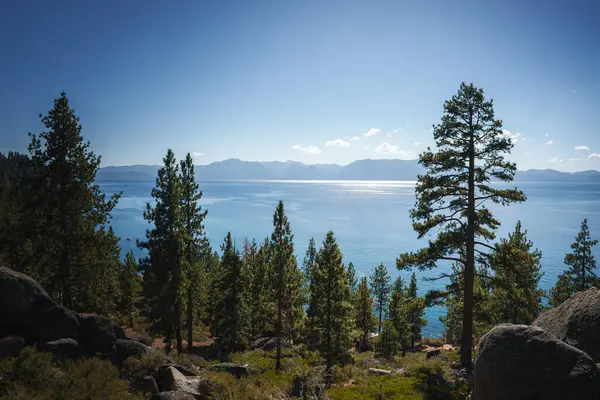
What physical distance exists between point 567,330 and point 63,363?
17.1 metres

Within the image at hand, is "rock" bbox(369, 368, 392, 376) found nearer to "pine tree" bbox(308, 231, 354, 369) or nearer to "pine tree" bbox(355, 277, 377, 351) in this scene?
"pine tree" bbox(308, 231, 354, 369)

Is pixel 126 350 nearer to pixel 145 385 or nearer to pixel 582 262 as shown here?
pixel 145 385

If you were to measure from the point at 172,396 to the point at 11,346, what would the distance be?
23.3 ft

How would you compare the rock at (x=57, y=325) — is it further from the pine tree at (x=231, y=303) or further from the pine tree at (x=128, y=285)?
the pine tree at (x=128, y=285)

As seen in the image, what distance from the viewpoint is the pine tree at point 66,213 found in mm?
18141

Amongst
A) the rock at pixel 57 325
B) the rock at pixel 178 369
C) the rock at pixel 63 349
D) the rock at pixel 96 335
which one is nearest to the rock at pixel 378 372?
the rock at pixel 178 369

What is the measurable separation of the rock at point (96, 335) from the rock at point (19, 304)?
169 centimetres

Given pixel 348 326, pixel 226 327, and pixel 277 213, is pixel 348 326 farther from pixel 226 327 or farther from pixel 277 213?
pixel 226 327

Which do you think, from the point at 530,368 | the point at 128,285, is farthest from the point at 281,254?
the point at 128,285

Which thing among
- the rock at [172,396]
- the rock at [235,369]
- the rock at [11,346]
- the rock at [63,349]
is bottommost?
the rock at [235,369]

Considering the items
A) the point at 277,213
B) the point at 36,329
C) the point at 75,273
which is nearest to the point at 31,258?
the point at 75,273

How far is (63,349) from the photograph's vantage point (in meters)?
13.0

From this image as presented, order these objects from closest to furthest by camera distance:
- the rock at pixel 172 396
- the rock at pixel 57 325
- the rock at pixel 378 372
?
the rock at pixel 172 396, the rock at pixel 57 325, the rock at pixel 378 372

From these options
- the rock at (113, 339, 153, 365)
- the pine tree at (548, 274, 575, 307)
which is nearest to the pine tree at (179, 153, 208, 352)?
the rock at (113, 339, 153, 365)
